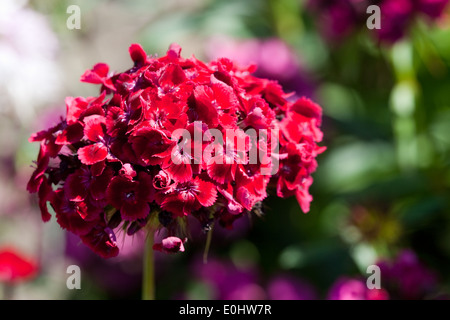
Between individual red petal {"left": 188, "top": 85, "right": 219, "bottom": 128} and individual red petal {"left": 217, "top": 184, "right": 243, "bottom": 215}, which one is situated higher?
individual red petal {"left": 188, "top": 85, "right": 219, "bottom": 128}

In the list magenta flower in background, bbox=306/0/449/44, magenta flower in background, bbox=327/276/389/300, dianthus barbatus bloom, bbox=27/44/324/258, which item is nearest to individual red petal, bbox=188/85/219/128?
dianthus barbatus bloom, bbox=27/44/324/258

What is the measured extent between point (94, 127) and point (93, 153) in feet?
0.15

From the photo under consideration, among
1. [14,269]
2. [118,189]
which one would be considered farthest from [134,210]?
[14,269]

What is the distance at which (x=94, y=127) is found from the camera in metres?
0.83

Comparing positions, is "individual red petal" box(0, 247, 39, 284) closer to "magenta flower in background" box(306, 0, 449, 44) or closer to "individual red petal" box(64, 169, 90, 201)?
"individual red petal" box(64, 169, 90, 201)

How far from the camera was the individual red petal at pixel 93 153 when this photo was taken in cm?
80

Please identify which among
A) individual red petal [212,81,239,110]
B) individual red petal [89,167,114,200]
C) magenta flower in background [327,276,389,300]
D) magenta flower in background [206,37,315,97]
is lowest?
magenta flower in background [327,276,389,300]

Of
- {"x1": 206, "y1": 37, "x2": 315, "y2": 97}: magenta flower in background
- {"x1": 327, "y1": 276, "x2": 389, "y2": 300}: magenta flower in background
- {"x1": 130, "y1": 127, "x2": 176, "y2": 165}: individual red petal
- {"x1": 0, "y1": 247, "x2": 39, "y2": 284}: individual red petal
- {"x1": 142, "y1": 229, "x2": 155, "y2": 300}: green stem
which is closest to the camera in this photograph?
{"x1": 130, "y1": 127, "x2": 176, "y2": 165}: individual red petal

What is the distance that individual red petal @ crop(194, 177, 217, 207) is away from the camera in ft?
2.60

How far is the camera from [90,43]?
8.07ft

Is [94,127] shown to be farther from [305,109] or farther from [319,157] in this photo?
[319,157]

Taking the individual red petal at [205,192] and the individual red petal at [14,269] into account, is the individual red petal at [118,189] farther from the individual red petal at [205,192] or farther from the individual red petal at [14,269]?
the individual red petal at [14,269]
